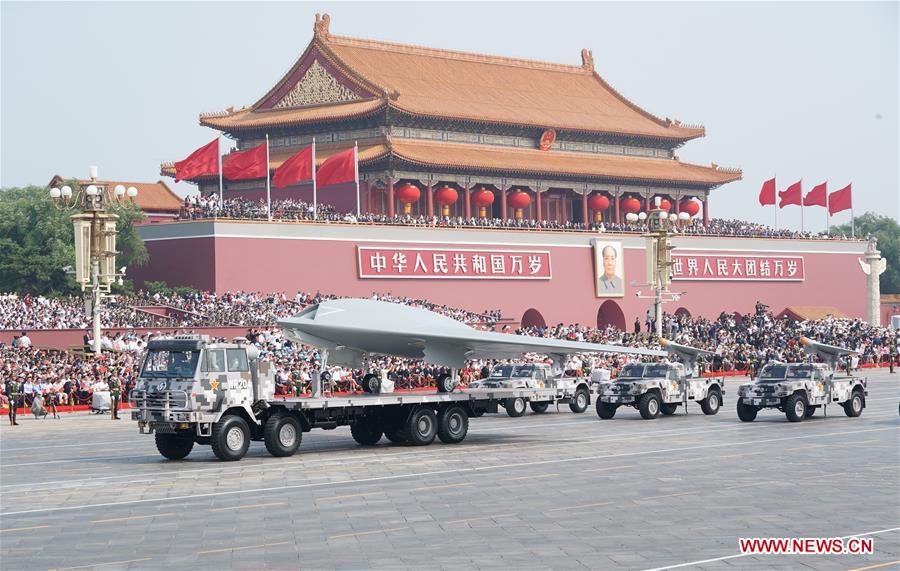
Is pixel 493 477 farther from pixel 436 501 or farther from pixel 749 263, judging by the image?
pixel 749 263

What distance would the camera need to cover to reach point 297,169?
66625 mm

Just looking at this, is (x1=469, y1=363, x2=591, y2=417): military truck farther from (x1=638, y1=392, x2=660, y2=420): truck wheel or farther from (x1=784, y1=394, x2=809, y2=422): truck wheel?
(x1=784, y1=394, x2=809, y2=422): truck wheel

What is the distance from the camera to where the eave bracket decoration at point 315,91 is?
78.1 meters

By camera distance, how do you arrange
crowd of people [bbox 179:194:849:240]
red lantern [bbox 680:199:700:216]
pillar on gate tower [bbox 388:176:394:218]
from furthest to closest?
1. red lantern [bbox 680:199:700:216]
2. pillar on gate tower [bbox 388:176:394:218]
3. crowd of people [bbox 179:194:849:240]

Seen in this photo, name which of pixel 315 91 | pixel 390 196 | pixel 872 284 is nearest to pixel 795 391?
pixel 390 196

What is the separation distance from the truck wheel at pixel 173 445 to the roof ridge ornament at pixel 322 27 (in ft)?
169

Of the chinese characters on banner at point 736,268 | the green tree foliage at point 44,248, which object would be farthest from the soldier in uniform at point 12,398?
the chinese characters on banner at point 736,268

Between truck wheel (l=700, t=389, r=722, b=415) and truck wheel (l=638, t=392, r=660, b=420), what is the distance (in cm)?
208

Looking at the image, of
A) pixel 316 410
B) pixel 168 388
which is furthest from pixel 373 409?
pixel 168 388

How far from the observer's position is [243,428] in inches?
1173

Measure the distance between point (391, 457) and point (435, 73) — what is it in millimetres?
56620

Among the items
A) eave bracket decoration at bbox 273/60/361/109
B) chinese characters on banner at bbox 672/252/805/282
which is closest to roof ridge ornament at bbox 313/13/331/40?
eave bracket decoration at bbox 273/60/361/109

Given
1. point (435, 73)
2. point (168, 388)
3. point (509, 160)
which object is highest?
point (435, 73)

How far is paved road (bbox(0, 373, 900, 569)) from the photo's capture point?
17791 mm
